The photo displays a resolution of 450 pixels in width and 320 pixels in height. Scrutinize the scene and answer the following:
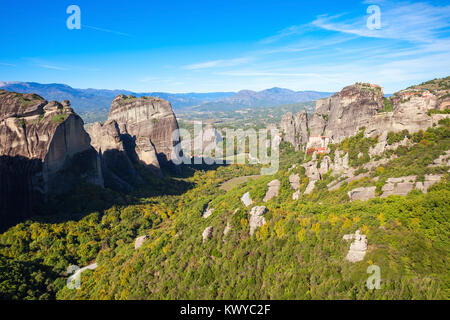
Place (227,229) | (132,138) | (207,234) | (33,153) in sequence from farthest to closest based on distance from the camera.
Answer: (132,138) < (33,153) < (207,234) < (227,229)

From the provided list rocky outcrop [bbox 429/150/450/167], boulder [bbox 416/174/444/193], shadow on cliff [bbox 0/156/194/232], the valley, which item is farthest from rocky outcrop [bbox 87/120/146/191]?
rocky outcrop [bbox 429/150/450/167]

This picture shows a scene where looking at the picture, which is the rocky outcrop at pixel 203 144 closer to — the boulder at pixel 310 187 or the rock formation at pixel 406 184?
the boulder at pixel 310 187

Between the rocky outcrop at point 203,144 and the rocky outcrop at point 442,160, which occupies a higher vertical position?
the rocky outcrop at point 442,160

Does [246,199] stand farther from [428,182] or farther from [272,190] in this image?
[428,182]

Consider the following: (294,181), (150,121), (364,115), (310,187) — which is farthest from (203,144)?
(310,187)

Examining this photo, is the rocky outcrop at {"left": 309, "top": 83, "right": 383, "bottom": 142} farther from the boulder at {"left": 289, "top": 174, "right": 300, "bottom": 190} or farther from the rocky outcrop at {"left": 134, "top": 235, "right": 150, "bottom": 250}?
the rocky outcrop at {"left": 134, "top": 235, "right": 150, "bottom": 250}

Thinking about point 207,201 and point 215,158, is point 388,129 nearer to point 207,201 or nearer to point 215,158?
point 207,201

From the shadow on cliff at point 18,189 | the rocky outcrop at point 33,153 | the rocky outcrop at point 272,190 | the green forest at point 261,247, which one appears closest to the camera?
the green forest at point 261,247

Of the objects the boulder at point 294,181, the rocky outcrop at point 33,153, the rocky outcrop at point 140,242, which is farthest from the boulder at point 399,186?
the rocky outcrop at point 33,153
